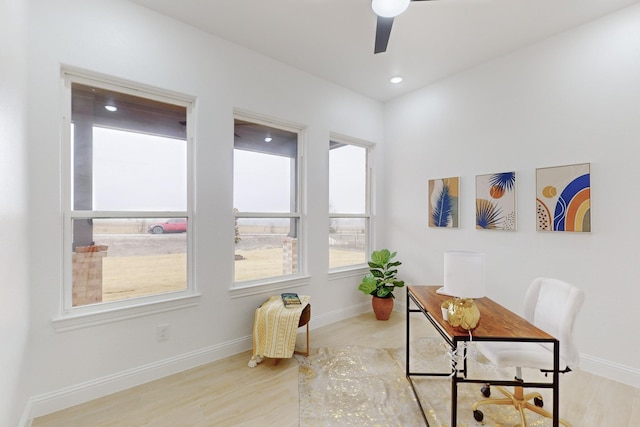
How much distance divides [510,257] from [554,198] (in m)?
0.72

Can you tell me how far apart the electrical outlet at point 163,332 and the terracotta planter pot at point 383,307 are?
2408 mm

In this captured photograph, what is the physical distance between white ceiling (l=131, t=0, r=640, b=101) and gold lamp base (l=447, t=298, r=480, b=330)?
2.30m

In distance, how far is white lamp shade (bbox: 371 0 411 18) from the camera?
1931 millimetres

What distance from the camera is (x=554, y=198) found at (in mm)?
2693

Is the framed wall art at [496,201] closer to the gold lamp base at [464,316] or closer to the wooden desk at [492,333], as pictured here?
the wooden desk at [492,333]

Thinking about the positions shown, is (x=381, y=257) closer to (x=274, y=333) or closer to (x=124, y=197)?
(x=274, y=333)

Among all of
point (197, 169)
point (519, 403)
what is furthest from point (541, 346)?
point (197, 169)

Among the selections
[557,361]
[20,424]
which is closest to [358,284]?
[557,361]

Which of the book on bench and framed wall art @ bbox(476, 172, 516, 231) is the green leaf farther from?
the book on bench

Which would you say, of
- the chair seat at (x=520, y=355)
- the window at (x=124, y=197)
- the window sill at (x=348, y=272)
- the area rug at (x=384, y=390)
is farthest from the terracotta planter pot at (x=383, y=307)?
the window at (x=124, y=197)

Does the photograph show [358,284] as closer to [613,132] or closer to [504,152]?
[504,152]

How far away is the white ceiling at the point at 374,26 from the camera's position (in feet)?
7.66

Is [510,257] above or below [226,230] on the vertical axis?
below

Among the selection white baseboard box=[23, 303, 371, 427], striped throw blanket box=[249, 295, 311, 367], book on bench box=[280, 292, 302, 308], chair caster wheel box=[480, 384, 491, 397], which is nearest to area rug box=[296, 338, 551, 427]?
chair caster wheel box=[480, 384, 491, 397]
